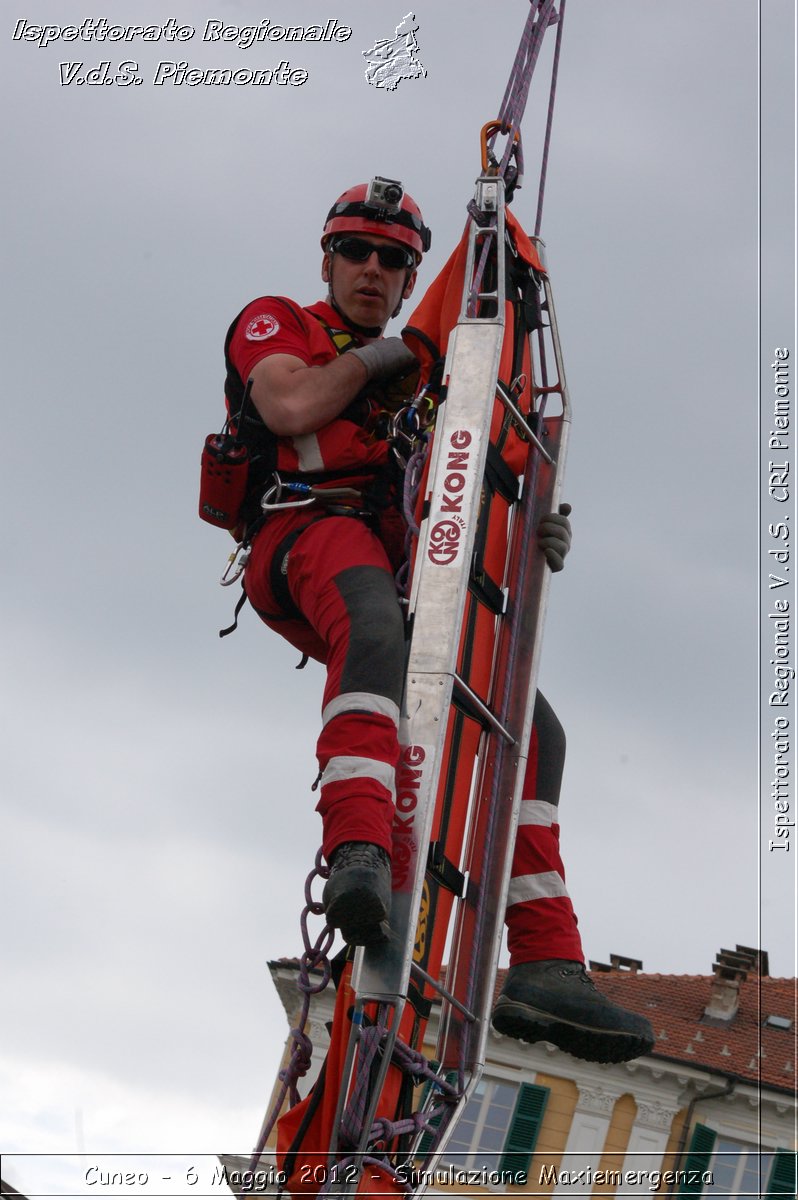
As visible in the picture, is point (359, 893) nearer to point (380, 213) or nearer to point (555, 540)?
point (555, 540)

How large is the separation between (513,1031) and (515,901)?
1.38 feet

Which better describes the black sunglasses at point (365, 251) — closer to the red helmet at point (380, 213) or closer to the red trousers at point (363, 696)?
the red helmet at point (380, 213)

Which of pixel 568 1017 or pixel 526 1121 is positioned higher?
pixel 526 1121

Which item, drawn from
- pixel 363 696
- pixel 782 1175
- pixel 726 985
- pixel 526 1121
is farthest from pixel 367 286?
pixel 726 985

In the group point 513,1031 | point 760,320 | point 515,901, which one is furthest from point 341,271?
point 513,1031

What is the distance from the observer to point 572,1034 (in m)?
5.73

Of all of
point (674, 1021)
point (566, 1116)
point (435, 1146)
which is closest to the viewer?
point (435, 1146)

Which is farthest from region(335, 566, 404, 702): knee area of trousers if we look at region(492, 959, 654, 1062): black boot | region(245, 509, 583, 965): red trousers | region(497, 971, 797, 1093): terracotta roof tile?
region(497, 971, 797, 1093): terracotta roof tile

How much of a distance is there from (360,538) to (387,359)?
0.61 m

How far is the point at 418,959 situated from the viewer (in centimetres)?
527

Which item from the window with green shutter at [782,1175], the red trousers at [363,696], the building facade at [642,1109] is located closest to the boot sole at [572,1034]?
the red trousers at [363,696]

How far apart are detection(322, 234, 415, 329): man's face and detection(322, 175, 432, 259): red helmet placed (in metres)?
0.04

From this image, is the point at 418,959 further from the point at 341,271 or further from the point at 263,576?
the point at 341,271

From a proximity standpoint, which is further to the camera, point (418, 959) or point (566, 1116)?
point (566, 1116)
